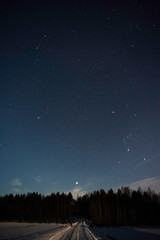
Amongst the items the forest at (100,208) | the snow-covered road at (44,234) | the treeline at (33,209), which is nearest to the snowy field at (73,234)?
the snow-covered road at (44,234)

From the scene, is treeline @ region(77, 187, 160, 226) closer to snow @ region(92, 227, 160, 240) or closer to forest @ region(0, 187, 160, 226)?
forest @ region(0, 187, 160, 226)

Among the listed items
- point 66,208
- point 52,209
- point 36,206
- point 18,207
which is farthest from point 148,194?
point 18,207

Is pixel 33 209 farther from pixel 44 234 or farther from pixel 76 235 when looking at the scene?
pixel 76 235

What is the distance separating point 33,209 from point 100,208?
126 ft

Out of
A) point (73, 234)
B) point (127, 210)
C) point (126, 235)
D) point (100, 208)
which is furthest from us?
point (127, 210)

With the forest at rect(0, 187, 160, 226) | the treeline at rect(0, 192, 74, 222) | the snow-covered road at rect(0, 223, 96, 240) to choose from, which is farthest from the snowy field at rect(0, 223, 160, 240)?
the treeline at rect(0, 192, 74, 222)

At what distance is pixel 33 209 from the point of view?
3300 inches

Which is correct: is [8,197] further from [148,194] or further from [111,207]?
[148,194]

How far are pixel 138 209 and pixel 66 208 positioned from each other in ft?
128

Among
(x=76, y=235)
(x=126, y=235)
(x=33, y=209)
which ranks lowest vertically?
(x=33, y=209)

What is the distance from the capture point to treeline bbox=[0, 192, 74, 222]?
8262 cm

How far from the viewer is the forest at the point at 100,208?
67.0 m

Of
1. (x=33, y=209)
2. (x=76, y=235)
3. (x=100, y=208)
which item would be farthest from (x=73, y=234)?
(x=33, y=209)

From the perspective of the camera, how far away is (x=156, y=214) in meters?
73.6
